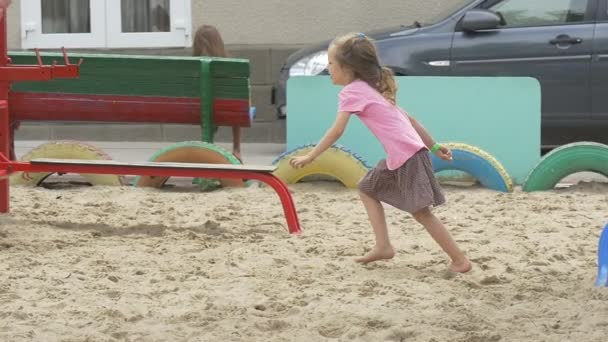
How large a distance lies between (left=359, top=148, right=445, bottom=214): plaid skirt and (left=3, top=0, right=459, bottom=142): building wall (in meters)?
7.62

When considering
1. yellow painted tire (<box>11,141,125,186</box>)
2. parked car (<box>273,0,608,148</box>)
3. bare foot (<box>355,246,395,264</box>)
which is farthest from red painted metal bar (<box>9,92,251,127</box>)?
bare foot (<box>355,246,395,264</box>)

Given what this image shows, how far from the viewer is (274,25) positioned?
13977mm

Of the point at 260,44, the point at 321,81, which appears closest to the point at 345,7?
the point at 260,44

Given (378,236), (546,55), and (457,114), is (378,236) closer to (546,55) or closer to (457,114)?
(457,114)

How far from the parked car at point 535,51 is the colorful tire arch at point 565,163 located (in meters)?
2.13

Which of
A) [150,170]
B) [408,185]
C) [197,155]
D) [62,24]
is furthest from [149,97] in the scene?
[62,24]

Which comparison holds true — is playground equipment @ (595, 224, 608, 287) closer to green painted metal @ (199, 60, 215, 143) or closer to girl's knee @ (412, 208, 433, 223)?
girl's knee @ (412, 208, 433, 223)

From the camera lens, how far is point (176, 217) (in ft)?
24.7

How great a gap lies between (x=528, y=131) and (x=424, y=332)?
4.80m

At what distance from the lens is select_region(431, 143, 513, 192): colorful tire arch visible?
28.5 ft

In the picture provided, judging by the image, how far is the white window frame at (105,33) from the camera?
1423 centimetres

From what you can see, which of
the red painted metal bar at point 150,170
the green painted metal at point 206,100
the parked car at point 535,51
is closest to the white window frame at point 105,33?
the parked car at point 535,51

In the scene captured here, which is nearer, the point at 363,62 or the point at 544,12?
the point at 363,62

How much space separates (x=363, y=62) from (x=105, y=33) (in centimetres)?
870
